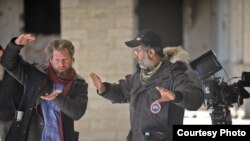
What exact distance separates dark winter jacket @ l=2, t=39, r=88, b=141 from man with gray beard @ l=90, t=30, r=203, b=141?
16 cm

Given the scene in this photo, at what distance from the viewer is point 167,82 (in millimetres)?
2537

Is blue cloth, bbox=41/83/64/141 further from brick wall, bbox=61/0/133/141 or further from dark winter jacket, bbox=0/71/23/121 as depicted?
brick wall, bbox=61/0/133/141

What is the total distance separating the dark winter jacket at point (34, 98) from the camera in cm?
250

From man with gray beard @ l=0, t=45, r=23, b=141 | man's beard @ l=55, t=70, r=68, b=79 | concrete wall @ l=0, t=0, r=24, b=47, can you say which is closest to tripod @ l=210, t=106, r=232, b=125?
man's beard @ l=55, t=70, r=68, b=79

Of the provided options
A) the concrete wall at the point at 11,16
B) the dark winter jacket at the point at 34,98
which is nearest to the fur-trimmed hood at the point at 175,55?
the dark winter jacket at the point at 34,98

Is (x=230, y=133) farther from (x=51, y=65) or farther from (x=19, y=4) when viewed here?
(x=19, y=4)

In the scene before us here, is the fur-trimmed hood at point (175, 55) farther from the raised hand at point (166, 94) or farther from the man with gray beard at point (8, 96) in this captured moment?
the man with gray beard at point (8, 96)

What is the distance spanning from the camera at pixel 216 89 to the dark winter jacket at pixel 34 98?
0.60 meters

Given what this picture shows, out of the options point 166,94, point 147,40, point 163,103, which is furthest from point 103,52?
point 166,94

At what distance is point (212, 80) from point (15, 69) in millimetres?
969

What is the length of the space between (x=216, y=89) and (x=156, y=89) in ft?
1.25

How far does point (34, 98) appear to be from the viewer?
2.53 meters

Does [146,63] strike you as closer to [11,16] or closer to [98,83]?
[98,83]

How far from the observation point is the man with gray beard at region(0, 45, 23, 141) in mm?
2689
